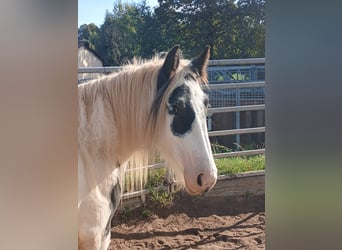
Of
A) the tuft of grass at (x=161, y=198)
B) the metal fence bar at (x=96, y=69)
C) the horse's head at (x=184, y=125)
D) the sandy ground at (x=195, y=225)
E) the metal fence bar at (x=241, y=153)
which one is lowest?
the sandy ground at (x=195, y=225)

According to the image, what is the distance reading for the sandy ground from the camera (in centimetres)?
190

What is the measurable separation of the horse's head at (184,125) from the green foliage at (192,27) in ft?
4.07

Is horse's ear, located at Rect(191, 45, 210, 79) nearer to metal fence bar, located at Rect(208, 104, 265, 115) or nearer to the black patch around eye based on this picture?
the black patch around eye

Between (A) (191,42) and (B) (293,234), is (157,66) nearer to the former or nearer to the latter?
(B) (293,234)

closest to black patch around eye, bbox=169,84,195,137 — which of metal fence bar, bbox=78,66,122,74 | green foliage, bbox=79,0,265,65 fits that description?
metal fence bar, bbox=78,66,122,74

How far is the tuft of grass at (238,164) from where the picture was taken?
2484 millimetres

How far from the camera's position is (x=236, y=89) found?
2.52 m

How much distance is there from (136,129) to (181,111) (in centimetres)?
15

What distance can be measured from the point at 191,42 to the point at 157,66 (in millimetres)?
1491

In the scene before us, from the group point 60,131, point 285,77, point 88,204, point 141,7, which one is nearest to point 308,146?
point 285,77

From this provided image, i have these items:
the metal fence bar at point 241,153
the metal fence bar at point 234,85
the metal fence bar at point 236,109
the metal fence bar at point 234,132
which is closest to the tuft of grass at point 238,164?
the metal fence bar at point 241,153

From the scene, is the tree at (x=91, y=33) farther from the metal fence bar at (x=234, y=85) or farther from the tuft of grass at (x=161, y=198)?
the tuft of grass at (x=161, y=198)

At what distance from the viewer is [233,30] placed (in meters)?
2.61

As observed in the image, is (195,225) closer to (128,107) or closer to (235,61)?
(235,61)
